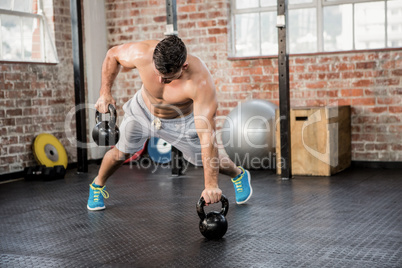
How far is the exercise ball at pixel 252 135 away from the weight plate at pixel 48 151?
192 cm

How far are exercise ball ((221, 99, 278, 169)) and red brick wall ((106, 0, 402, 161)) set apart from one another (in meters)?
0.56

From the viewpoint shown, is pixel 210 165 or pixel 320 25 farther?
pixel 320 25

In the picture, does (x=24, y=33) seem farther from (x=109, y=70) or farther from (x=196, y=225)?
(x=196, y=225)

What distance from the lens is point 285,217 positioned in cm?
364

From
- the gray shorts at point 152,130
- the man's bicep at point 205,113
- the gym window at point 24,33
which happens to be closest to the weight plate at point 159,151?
the gym window at point 24,33

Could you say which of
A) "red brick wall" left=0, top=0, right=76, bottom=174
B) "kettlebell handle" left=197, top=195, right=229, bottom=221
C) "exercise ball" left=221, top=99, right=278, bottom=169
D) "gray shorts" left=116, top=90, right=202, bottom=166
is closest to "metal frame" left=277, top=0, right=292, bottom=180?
"exercise ball" left=221, top=99, right=278, bottom=169

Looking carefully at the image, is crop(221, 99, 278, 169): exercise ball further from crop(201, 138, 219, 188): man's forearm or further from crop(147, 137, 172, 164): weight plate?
crop(201, 138, 219, 188): man's forearm

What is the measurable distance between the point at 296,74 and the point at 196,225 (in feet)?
10.0

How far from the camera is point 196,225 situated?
3480 millimetres

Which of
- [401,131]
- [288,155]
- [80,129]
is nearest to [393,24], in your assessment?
[401,131]

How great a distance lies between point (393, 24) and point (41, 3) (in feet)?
13.1

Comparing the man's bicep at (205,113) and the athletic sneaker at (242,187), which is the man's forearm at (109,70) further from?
the athletic sneaker at (242,187)

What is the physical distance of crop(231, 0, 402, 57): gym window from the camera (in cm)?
571

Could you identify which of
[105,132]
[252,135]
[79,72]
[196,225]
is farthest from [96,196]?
[79,72]
